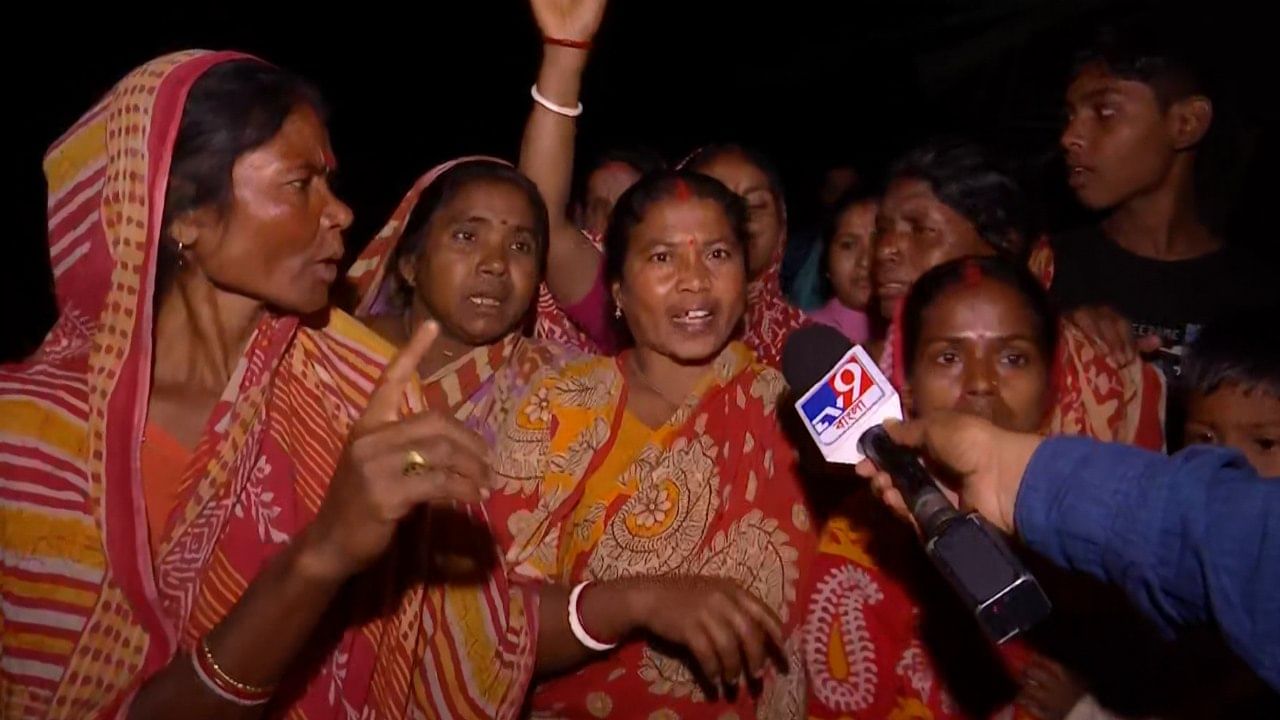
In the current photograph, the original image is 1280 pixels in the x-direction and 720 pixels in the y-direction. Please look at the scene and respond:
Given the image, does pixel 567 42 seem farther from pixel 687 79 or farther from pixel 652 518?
pixel 687 79

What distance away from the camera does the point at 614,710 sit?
8.16 feet

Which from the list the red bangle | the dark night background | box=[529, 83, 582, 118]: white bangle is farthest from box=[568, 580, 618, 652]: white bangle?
the dark night background

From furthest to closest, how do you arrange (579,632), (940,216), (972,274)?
1. (940,216)
2. (972,274)
3. (579,632)

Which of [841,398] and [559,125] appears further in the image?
[559,125]

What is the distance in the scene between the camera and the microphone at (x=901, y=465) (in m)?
1.30

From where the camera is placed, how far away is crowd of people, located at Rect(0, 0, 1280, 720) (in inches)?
72.4

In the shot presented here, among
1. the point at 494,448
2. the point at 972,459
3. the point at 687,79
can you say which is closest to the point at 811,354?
the point at 972,459

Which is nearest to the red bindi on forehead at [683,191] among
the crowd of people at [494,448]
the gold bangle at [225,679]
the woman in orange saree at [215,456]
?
the crowd of people at [494,448]

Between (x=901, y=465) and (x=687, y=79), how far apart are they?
387 inches

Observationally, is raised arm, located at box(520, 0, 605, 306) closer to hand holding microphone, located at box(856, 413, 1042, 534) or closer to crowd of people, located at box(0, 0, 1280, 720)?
crowd of people, located at box(0, 0, 1280, 720)

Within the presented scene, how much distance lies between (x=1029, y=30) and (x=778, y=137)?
448cm

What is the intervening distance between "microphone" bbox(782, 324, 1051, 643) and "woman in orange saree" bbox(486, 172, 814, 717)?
1.77 ft

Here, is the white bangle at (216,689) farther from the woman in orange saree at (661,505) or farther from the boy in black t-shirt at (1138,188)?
the boy in black t-shirt at (1138,188)

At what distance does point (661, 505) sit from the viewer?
2521 mm
